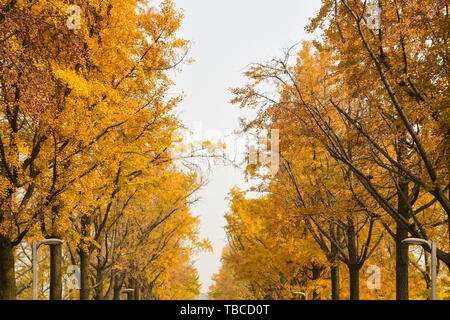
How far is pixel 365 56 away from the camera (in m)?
9.14

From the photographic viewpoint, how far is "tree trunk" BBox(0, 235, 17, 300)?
9.51 metres

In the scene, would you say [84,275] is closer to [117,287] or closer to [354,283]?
[117,287]

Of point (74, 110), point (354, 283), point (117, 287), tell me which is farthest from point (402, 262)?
point (117, 287)

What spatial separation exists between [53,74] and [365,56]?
6037 mm

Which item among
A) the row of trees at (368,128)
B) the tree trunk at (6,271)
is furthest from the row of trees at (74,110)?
the row of trees at (368,128)

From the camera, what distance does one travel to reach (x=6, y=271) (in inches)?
379

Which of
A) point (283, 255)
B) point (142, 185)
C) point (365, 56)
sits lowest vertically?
point (283, 255)

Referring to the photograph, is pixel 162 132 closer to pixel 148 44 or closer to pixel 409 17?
pixel 148 44

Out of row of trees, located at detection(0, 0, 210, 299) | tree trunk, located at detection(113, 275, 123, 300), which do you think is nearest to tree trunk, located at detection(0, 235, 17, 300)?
row of trees, located at detection(0, 0, 210, 299)

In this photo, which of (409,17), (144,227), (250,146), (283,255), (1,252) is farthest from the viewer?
(144,227)

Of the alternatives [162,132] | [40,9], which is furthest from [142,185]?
[40,9]

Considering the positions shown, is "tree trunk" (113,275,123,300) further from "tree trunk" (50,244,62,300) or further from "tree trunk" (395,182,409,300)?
"tree trunk" (395,182,409,300)

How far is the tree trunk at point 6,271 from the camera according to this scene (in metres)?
9.51

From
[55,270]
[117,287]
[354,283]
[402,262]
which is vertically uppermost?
[402,262]
